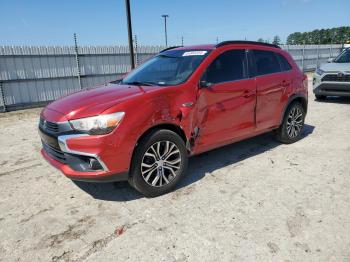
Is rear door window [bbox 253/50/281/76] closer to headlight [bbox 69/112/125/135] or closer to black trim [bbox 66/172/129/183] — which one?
headlight [bbox 69/112/125/135]

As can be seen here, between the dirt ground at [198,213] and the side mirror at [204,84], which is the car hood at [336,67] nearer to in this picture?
the dirt ground at [198,213]

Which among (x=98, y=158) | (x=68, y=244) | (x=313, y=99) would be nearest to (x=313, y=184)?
(x=98, y=158)

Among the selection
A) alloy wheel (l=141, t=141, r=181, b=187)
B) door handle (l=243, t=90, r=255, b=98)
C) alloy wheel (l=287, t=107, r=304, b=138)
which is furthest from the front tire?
alloy wheel (l=287, t=107, r=304, b=138)

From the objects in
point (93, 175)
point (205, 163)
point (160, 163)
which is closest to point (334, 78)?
point (205, 163)

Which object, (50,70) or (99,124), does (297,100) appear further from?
(50,70)

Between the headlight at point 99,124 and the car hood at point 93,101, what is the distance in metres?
0.07

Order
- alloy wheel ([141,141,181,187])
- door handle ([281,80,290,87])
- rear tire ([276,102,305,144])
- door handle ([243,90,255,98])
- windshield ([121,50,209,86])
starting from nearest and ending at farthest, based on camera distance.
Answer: alloy wheel ([141,141,181,187]) → windshield ([121,50,209,86]) → door handle ([243,90,255,98]) → door handle ([281,80,290,87]) → rear tire ([276,102,305,144])

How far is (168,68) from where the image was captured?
14.4 feet

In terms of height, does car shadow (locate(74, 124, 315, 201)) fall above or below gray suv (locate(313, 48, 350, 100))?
below

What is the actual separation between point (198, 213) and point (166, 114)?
1161 millimetres

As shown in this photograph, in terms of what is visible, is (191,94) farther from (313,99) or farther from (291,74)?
(313,99)

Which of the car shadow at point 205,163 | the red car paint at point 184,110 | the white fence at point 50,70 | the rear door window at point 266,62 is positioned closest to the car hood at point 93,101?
the red car paint at point 184,110

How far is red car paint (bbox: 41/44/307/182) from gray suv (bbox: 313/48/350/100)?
459 centimetres

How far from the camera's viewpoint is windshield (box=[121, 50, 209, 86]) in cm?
407
